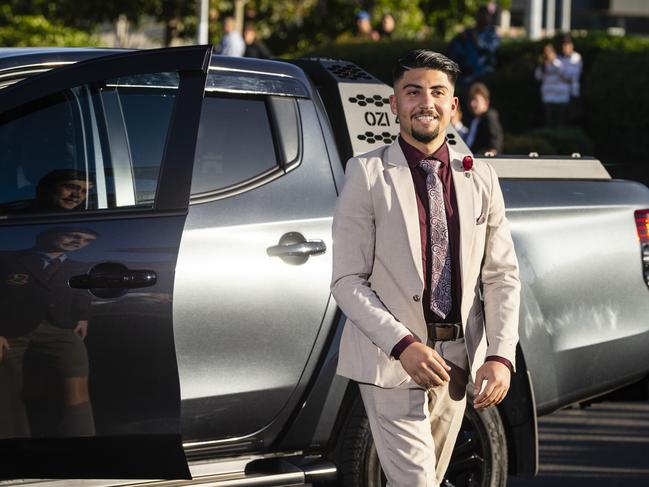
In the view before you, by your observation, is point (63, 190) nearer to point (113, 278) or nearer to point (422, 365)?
point (113, 278)

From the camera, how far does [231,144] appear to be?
4.89 metres

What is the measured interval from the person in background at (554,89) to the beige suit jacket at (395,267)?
1601cm

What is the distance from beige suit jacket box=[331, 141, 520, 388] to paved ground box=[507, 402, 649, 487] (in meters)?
2.55

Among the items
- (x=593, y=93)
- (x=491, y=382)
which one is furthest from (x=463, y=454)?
(x=593, y=93)

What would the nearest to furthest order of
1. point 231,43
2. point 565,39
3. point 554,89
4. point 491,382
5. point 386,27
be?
point 491,382 → point 231,43 → point 565,39 → point 554,89 → point 386,27

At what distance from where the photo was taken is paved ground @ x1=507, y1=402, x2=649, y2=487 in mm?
6441

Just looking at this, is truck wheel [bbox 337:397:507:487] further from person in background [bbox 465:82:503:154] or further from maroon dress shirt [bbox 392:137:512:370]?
person in background [bbox 465:82:503:154]

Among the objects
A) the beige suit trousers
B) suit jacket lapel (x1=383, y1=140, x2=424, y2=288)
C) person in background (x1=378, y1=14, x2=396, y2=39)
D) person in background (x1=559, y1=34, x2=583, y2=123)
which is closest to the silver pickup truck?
the beige suit trousers

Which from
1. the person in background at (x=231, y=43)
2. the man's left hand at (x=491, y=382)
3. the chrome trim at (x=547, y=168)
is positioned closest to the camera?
the man's left hand at (x=491, y=382)

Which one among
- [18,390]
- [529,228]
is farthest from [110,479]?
[529,228]

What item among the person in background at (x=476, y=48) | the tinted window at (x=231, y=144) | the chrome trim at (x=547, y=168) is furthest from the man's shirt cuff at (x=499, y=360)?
the person in background at (x=476, y=48)

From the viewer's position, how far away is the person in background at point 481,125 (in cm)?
1151

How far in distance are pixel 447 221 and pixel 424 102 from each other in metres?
0.32

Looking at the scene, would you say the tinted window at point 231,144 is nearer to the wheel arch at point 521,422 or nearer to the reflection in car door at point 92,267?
the reflection in car door at point 92,267
